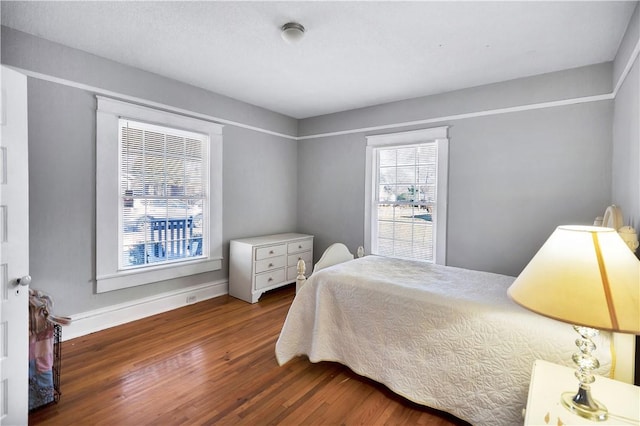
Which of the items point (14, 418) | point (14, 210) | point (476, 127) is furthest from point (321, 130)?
point (14, 418)

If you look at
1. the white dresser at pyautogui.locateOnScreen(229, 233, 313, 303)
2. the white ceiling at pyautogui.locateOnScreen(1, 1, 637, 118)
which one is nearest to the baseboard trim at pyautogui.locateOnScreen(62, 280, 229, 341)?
the white dresser at pyautogui.locateOnScreen(229, 233, 313, 303)

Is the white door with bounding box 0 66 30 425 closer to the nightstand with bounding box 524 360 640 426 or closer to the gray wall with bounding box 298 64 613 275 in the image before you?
the nightstand with bounding box 524 360 640 426

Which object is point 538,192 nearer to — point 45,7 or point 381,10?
point 381,10

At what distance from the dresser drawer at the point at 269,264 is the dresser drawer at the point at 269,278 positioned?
2.2 inches

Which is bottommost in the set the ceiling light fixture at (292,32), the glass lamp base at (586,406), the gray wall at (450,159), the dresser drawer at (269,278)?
the dresser drawer at (269,278)

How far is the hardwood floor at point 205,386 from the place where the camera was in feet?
6.04

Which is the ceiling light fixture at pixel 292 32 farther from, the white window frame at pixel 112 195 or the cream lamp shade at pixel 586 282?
the cream lamp shade at pixel 586 282

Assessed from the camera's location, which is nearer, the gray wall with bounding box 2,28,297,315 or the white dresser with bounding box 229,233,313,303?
the gray wall with bounding box 2,28,297,315

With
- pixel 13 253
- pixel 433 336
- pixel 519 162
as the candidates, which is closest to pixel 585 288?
pixel 433 336

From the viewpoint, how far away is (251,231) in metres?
4.38

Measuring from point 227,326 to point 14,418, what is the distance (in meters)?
1.64

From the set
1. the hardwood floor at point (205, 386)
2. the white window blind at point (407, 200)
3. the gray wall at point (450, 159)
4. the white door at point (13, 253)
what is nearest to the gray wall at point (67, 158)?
the gray wall at point (450, 159)

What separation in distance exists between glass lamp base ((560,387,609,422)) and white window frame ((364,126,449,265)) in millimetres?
2640

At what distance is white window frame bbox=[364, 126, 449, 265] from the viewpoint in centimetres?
367
